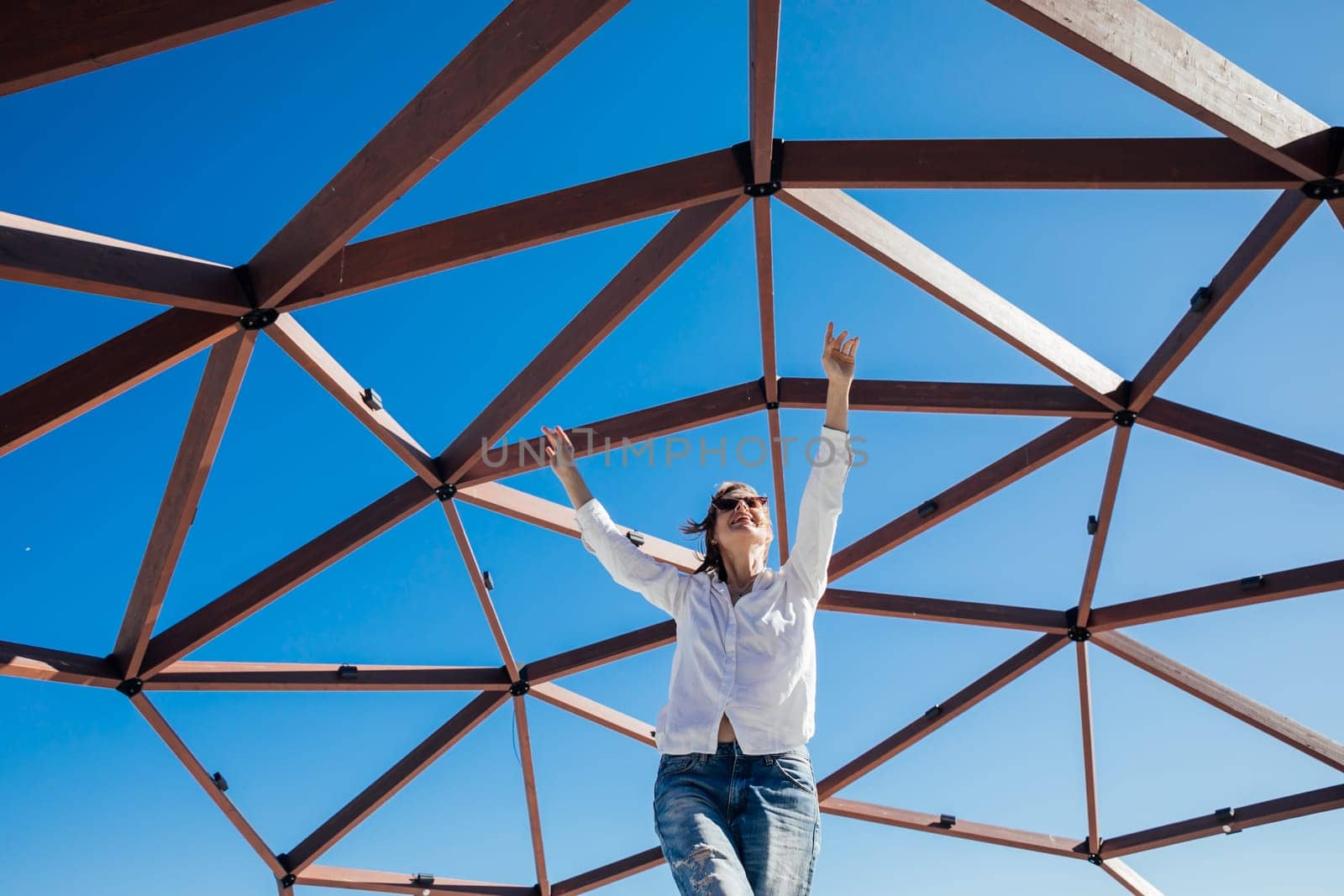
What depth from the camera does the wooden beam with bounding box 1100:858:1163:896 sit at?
51.8ft

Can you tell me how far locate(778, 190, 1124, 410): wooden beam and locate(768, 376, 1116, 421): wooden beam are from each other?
0.27 metres

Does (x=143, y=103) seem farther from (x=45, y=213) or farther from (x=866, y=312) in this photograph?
(x=866, y=312)

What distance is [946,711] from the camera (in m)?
15.2

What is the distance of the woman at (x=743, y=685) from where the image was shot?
4914 mm

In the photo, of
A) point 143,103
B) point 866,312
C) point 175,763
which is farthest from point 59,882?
point 866,312

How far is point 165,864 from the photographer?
49.4 ft

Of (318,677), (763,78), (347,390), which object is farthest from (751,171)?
(318,677)

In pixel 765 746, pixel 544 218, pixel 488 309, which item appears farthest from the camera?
pixel 488 309

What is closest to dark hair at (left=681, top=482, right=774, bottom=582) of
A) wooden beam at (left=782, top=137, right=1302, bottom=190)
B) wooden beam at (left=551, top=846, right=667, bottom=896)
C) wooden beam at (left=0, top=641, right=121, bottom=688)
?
wooden beam at (left=782, top=137, right=1302, bottom=190)

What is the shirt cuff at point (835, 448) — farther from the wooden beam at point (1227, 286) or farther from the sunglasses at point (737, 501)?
the wooden beam at point (1227, 286)

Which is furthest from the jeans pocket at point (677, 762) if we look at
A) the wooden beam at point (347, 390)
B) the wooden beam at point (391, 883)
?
the wooden beam at point (391, 883)

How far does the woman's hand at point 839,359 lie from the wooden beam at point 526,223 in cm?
353

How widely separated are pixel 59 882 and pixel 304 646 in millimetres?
4416

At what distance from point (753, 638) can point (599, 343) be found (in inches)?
225
